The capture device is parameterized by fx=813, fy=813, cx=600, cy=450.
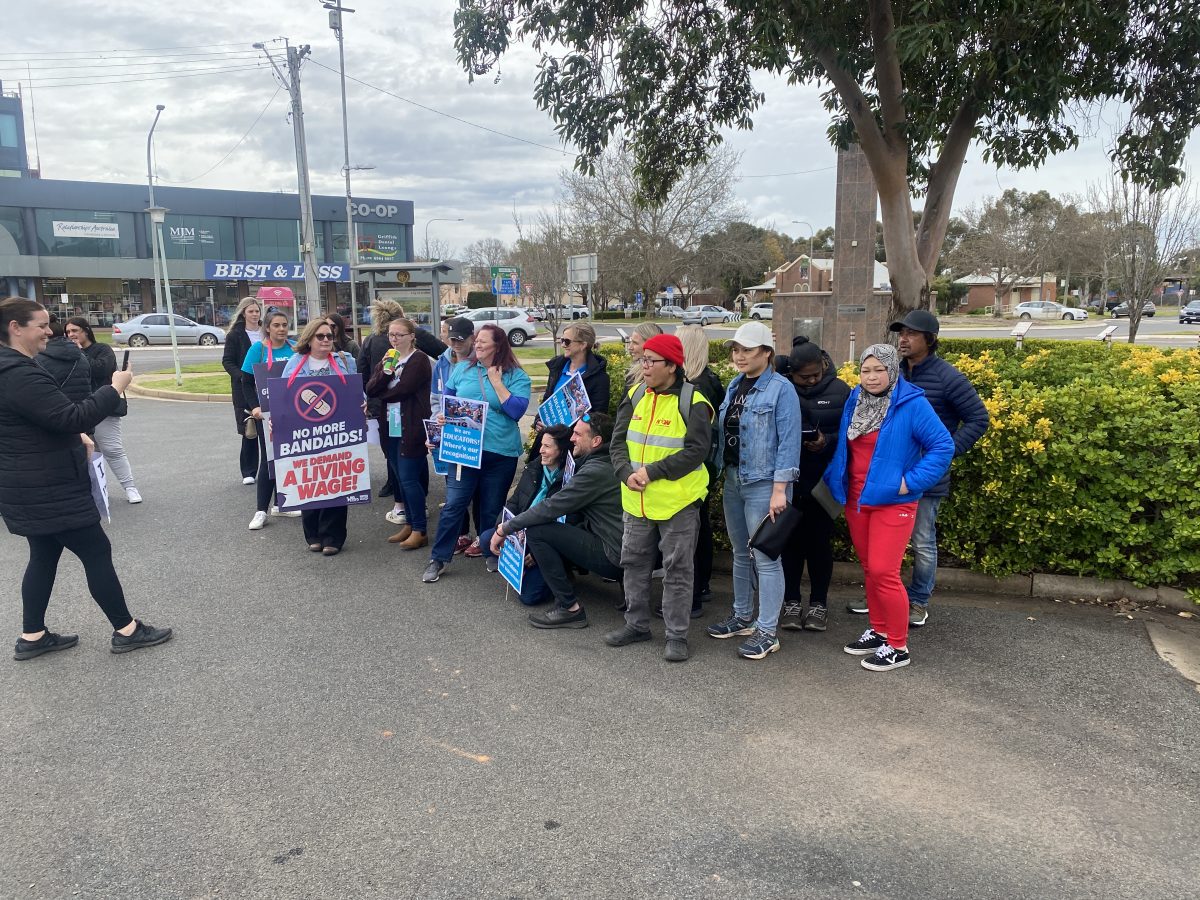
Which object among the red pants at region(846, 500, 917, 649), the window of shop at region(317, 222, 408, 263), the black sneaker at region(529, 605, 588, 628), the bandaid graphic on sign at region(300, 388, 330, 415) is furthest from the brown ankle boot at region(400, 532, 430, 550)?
the window of shop at region(317, 222, 408, 263)

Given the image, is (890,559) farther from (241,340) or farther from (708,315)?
(708,315)

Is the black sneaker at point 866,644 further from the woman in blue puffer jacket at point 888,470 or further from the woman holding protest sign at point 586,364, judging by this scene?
the woman holding protest sign at point 586,364

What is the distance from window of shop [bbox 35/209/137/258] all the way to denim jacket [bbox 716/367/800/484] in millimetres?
53783

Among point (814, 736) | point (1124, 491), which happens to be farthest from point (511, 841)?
point (1124, 491)

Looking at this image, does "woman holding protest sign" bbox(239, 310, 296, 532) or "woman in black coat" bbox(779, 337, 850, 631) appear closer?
"woman in black coat" bbox(779, 337, 850, 631)

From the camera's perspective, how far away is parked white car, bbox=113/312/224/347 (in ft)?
116

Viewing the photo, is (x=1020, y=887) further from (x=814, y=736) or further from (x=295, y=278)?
(x=295, y=278)

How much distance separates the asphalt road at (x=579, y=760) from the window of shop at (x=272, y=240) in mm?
51360

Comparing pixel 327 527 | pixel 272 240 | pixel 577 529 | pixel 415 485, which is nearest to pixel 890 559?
pixel 577 529

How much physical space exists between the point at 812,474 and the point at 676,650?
1317 mm

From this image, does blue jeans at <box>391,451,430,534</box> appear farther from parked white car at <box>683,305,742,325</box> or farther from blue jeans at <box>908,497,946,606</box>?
parked white car at <box>683,305,742,325</box>

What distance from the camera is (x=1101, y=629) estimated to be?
15.5 ft

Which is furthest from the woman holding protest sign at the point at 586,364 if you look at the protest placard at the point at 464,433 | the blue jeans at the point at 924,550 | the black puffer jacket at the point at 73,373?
the black puffer jacket at the point at 73,373

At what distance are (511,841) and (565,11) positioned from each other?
759 centimetres
